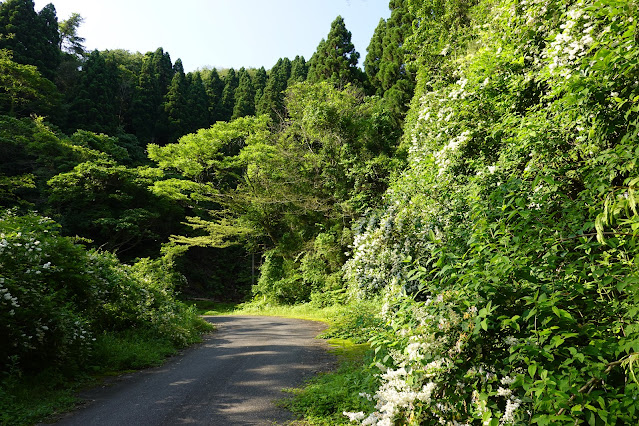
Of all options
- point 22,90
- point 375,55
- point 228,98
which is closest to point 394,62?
point 375,55

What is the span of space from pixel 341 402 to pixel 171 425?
77.3 inches

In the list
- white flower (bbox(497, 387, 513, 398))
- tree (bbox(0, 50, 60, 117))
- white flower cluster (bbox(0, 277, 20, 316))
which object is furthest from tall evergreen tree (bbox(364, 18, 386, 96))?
white flower (bbox(497, 387, 513, 398))

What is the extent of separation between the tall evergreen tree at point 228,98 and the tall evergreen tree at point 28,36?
14.5 m

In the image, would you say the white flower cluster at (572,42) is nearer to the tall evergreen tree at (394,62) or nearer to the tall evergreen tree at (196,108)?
the tall evergreen tree at (394,62)

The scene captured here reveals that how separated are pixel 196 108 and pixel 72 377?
35123 millimetres

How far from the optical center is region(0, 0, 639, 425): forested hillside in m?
2.35

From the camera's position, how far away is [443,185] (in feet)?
22.6

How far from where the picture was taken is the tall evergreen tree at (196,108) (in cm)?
3641

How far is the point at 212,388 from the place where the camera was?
5.46 metres

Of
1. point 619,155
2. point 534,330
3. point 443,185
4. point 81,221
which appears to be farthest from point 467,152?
point 81,221

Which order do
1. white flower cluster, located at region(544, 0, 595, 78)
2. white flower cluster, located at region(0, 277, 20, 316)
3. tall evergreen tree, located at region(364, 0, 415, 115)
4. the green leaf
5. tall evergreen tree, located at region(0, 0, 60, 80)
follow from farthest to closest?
1. tall evergreen tree, located at region(0, 0, 60, 80)
2. tall evergreen tree, located at region(364, 0, 415, 115)
3. white flower cluster, located at region(0, 277, 20, 316)
4. white flower cluster, located at region(544, 0, 595, 78)
5. the green leaf

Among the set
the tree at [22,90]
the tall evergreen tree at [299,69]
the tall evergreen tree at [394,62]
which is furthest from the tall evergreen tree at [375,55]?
the tree at [22,90]

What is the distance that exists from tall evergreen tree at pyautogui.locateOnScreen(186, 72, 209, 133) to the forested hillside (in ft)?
34.0

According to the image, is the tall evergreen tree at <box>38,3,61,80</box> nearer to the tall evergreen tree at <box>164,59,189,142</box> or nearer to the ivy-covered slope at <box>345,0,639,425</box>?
the tall evergreen tree at <box>164,59,189,142</box>
